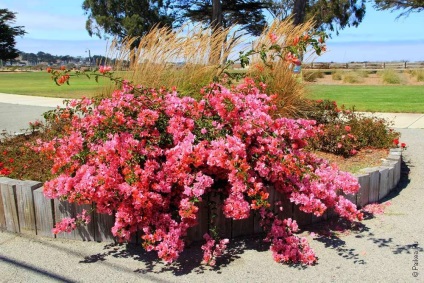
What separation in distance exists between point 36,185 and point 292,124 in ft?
6.44

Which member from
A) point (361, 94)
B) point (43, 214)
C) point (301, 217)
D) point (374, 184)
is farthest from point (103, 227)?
point (361, 94)

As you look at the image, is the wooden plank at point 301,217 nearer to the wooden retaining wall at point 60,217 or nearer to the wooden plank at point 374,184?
the wooden retaining wall at point 60,217

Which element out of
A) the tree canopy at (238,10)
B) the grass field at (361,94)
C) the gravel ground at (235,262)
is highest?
the tree canopy at (238,10)

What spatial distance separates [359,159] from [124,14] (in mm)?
49213

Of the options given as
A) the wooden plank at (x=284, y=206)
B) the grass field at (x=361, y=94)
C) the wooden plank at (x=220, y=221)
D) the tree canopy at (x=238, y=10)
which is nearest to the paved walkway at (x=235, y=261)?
the wooden plank at (x=220, y=221)

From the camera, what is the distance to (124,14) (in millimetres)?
50156

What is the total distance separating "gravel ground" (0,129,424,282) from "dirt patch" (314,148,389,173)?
3.96 feet

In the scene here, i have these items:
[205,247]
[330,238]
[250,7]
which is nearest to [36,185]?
[205,247]

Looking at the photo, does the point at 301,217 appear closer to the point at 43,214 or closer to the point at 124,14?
the point at 43,214

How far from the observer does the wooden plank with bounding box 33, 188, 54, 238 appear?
310 cm

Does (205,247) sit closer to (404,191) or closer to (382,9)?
(404,191)

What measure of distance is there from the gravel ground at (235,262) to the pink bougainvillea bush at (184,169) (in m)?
0.12

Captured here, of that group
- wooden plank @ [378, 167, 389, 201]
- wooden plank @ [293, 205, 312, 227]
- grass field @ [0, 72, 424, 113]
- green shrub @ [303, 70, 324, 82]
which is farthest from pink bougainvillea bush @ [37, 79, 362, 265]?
green shrub @ [303, 70, 324, 82]

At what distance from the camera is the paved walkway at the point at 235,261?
258 centimetres
